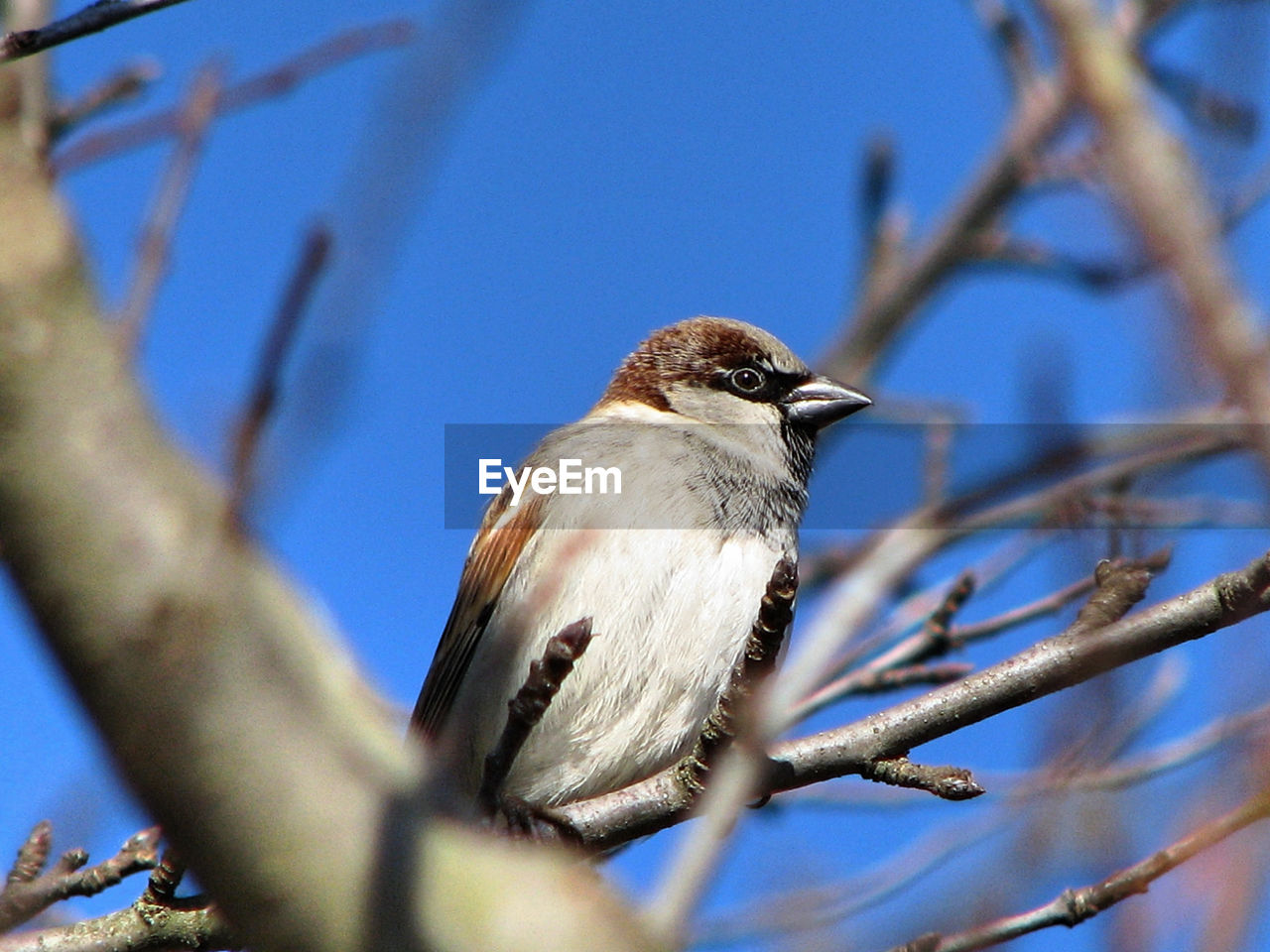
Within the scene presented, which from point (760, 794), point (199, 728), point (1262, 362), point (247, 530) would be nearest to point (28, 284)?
point (247, 530)

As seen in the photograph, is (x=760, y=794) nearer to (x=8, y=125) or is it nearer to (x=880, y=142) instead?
(x=8, y=125)

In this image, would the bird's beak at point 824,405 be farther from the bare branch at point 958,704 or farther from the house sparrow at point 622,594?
the bare branch at point 958,704

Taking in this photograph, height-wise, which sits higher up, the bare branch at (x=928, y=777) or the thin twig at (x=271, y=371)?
the thin twig at (x=271, y=371)

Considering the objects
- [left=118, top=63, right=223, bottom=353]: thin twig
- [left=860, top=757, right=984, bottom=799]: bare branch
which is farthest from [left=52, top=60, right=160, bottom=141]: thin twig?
[left=860, top=757, right=984, bottom=799]: bare branch

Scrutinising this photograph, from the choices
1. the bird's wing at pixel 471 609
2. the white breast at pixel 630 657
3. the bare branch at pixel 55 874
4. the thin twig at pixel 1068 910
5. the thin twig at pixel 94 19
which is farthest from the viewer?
the bird's wing at pixel 471 609

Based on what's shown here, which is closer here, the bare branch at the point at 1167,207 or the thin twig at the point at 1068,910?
the bare branch at the point at 1167,207

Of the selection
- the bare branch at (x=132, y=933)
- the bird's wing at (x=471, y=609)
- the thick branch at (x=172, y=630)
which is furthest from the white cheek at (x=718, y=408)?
the thick branch at (x=172, y=630)

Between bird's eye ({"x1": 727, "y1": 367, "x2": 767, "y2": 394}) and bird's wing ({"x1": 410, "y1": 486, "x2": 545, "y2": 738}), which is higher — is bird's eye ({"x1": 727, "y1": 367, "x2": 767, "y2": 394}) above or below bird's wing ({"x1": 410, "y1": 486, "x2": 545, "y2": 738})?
above

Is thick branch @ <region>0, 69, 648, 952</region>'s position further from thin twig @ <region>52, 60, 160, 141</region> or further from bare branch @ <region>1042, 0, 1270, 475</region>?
thin twig @ <region>52, 60, 160, 141</region>
